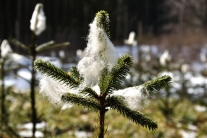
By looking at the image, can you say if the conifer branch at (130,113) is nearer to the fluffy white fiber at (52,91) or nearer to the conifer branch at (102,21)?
the fluffy white fiber at (52,91)

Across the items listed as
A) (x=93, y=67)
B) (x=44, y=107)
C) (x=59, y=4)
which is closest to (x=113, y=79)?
(x=93, y=67)

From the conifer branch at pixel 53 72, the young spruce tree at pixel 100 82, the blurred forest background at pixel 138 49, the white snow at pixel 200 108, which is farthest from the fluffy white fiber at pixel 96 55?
the white snow at pixel 200 108

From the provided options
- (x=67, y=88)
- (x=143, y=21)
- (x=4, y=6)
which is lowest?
(x=67, y=88)

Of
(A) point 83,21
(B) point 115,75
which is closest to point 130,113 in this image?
(B) point 115,75

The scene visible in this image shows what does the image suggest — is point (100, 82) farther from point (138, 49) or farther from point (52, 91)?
point (138, 49)

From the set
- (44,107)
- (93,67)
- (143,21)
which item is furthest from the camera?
(143,21)

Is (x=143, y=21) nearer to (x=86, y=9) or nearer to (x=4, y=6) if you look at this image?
(x=86, y=9)

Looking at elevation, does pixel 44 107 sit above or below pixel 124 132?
above
